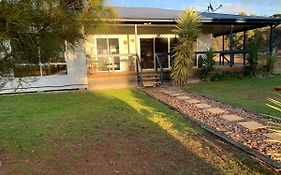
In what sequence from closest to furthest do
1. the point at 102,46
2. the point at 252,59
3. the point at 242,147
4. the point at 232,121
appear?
the point at 242,147 < the point at 232,121 < the point at 252,59 < the point at 102,46

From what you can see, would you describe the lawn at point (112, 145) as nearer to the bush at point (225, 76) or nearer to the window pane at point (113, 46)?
the bush at point (225, 76)

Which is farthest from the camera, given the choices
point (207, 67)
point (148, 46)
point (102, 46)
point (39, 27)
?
point (148, 46)

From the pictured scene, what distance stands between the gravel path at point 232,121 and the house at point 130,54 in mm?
4410

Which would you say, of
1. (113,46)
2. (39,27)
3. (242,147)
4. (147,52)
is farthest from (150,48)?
(39,27)

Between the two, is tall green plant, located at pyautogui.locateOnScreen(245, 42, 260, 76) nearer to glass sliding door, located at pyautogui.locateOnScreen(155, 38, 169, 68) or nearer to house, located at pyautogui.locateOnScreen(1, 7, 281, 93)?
house, located at pyautogui.locateOnScreen(1, 7, 281, 93)

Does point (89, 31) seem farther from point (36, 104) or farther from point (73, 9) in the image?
point (36, 104)

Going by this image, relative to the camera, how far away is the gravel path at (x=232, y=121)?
4.39 m

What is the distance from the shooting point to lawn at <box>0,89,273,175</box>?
375cm

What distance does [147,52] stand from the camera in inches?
644

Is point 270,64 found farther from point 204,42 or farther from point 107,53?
point 107,53

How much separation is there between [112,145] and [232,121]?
2.86 m

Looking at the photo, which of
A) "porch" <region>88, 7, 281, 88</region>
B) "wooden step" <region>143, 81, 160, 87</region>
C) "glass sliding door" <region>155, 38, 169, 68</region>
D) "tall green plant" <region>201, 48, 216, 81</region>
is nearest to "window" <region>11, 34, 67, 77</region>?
"wooden step" <region>143, 81, 160, 87</region>

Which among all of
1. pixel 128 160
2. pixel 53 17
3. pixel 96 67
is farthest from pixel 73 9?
pixel 96 67

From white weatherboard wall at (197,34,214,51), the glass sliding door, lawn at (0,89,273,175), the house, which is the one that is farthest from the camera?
white weatherboard wall at (197,34,214,51)
